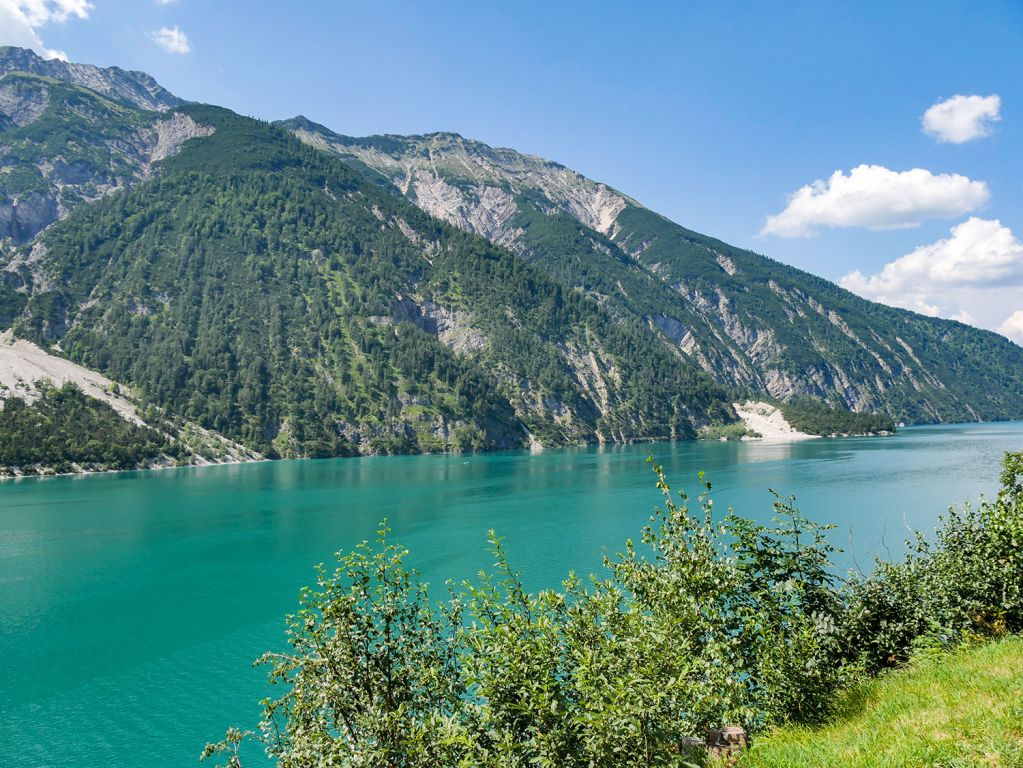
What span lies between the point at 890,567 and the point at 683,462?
559 ft

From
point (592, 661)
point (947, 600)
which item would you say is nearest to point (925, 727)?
point (592, 661)

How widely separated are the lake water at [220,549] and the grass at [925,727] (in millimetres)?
15830

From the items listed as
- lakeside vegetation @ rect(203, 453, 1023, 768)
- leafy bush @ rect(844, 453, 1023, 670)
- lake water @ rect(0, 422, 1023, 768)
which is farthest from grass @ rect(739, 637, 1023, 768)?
lake water @ rect(0, 422, 1023, 768)

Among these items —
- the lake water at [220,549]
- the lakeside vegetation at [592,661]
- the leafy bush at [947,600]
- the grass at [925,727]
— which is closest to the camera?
the grass at [925,727]

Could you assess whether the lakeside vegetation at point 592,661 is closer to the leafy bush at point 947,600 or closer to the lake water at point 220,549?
the leafy bush at point 947,600

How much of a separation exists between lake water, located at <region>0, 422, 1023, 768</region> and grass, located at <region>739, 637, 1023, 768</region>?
51.9 feet

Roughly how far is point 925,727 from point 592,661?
641 cm

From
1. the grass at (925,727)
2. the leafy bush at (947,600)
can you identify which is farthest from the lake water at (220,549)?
the grass at (925,727)

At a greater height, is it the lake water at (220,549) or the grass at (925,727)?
the grass at (925,727)

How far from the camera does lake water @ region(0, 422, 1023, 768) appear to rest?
3856 cm

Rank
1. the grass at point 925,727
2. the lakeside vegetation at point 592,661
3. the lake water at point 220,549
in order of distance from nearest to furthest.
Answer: the grass at point 925,727, the lakeside vegetation at point 592,661, the lake water at point 220,549

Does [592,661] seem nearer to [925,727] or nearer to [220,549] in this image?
[925,727]

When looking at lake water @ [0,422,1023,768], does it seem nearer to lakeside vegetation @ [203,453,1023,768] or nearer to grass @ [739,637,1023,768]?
lakeside vegetation @ [203,453,1023,768]

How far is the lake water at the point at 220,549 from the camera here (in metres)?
38.6
